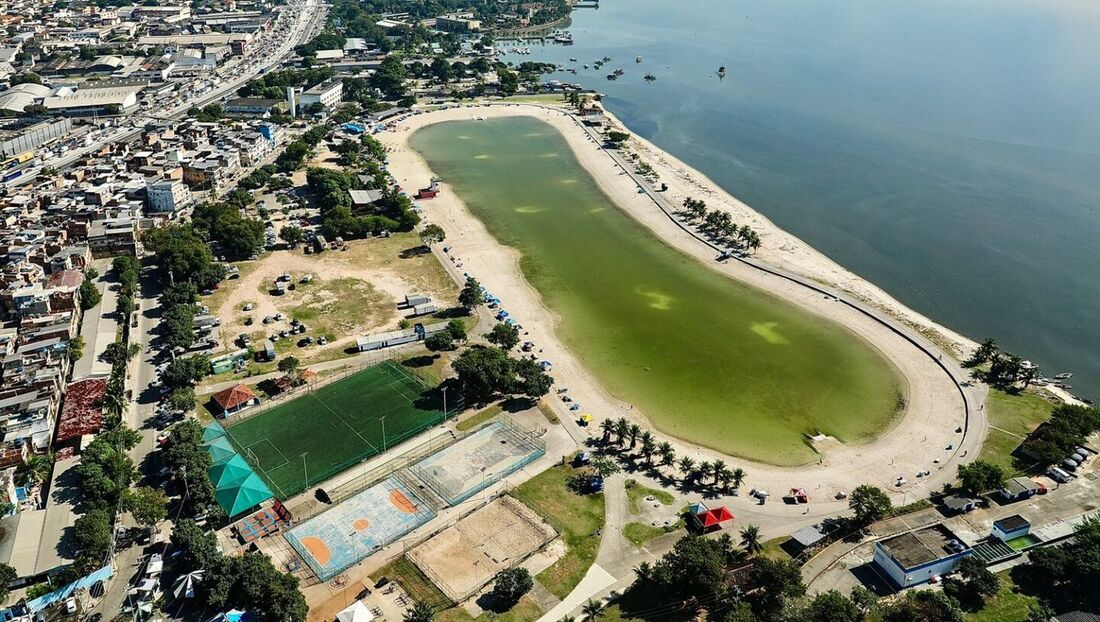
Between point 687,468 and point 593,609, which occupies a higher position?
point 593,609

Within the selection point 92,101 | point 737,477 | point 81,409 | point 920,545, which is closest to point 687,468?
point 737,477

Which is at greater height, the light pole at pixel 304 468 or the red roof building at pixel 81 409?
the red roof building at pixel 81 409

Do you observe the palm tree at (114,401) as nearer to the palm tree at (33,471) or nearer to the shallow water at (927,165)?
the palm tree at (33,471)

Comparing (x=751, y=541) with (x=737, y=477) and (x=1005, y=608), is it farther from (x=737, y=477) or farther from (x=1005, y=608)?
(x=1005, y=608)

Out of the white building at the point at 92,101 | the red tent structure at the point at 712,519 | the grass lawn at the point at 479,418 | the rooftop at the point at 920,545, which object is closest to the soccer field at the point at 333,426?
the grass lawn at the point at 479,418

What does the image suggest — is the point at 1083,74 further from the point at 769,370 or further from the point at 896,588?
the point at 896,588

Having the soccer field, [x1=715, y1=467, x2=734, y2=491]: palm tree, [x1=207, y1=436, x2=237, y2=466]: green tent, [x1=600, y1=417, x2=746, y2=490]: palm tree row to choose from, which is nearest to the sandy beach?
[x1=600, y1=417, x2=746, y2=490]: palm tree row
